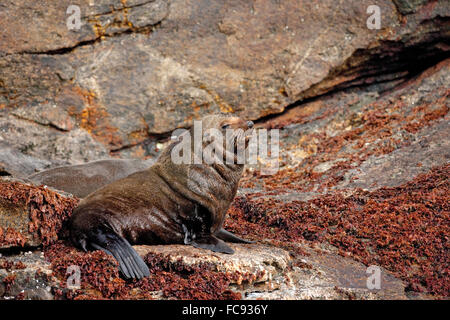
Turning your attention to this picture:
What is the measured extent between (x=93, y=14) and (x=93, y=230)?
6.24m

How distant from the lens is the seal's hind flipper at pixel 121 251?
15.9ft

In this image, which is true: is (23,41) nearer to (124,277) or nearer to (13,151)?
(13,151)

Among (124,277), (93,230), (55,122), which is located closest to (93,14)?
(55,122)

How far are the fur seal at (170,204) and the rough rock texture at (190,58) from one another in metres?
4.49

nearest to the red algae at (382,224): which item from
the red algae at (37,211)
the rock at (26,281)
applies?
the red algae at (37,211)

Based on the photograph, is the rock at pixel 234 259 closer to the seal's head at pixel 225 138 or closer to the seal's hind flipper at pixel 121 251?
the seal's hind flipper at pixel 121 251

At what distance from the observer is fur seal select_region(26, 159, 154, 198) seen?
7.97m

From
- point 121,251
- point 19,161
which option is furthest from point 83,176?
point 121,251

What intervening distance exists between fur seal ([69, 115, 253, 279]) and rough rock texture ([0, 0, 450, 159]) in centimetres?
449

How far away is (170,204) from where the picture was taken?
5.84 meters

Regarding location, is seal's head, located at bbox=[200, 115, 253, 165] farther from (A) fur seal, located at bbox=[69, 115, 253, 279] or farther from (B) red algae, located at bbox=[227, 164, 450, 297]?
(B) red algae, located at bbox=[227, 164, 450, 297]

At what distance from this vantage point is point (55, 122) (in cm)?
1018

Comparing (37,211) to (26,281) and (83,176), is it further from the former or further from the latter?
(83,176)

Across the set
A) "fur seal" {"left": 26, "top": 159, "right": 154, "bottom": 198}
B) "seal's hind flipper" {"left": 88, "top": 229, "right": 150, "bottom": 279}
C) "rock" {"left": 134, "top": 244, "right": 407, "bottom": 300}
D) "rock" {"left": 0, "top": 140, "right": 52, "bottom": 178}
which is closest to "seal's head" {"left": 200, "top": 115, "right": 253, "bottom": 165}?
"rock" {"left": 134, "top": 244, "right": 407, "bottom": 300}
